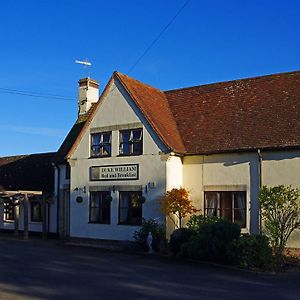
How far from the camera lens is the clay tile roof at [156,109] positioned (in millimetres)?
22797

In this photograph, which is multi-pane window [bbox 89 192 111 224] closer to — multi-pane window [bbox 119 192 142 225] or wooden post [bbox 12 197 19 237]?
multi-pane window [bbox 119 192 142 225]

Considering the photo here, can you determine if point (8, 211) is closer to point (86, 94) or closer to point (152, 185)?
point (86, 94)

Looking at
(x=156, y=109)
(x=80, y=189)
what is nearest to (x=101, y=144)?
(x=80, y=189)

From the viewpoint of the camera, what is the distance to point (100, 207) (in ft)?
80.7

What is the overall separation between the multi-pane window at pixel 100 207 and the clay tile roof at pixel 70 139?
423cm

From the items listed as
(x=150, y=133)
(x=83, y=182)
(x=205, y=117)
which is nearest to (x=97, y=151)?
(x=83, y=182)

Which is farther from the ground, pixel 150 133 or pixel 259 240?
pixel 150 133

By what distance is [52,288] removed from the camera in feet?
39.3

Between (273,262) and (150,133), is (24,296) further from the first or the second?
(150,133)

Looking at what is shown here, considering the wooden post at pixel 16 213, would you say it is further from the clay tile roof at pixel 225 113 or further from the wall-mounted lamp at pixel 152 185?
the wall-mounted lamp at pixel 152 185

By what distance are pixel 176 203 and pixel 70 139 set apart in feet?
35.5

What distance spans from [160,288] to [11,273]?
478 centimetres

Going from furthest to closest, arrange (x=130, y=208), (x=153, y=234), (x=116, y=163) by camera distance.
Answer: (x=116, y=163) → (x=130, y=208) → (x=153, y=234)

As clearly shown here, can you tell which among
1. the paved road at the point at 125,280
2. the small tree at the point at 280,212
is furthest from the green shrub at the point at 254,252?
the small tree at the point at 280,212
